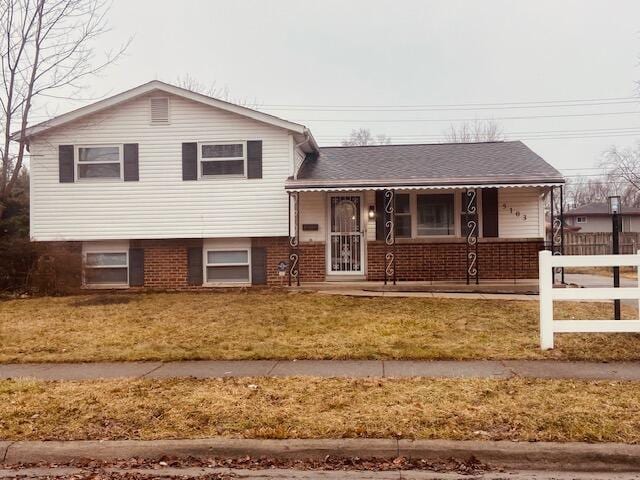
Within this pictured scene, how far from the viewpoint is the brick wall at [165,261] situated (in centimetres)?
1473

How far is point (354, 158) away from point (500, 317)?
901cm

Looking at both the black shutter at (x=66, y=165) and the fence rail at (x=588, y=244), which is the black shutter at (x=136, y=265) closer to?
the black shutter at (x=66, y=165)

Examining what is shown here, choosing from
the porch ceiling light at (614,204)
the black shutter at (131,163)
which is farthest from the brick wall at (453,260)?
the black shutter at (131,163)

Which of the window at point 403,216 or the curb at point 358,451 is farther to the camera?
the window at point 403,216

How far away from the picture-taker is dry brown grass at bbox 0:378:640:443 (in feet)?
14.5

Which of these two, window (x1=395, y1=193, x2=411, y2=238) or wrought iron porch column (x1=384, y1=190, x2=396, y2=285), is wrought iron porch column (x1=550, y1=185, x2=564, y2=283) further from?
wrought iron porch column (x1=384, y1=190, x2=396, y2=285)

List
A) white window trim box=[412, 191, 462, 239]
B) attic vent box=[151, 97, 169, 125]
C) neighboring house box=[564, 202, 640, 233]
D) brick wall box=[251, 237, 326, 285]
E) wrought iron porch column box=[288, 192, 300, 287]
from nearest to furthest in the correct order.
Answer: wrought iron porch column box=[288, 192, 300, 287] → brick wall box=[251, 237, 326, 285] → attic vent box=[151, 97, 169, 125] → white window trim box=[412, 191, 462, 239] → neighboring house box=[564, 202, 640, 233]

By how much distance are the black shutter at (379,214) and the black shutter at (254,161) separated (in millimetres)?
3261

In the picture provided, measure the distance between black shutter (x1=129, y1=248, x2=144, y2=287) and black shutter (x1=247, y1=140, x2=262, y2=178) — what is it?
12.3 feet

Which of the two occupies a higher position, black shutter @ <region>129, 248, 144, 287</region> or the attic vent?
the attic vent

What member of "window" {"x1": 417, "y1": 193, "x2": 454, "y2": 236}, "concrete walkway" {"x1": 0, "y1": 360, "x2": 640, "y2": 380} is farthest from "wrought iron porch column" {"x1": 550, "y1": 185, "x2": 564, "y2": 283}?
"concrete walkway" {"x1": 0, "y1": 360, "x2": 640, "y2": 380}

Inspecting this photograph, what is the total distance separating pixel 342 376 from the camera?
6.09 metres

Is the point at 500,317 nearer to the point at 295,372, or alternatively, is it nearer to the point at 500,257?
the point at 295,372

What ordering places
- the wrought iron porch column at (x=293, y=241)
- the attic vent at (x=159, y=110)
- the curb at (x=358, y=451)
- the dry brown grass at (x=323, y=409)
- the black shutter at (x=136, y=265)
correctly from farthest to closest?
the black shutter at (x=136, y=265) → the attic vent at (x=159, y=110) → the wrought iron porch column at (x=293, y=241) → the dry brown grass at (x=323, y=409) → the curb at (x=358, y=451)
